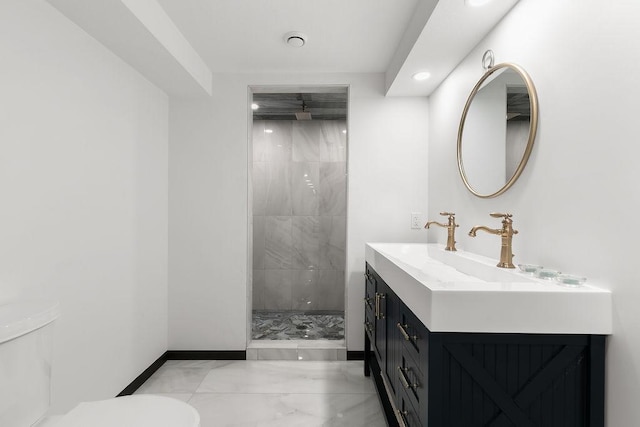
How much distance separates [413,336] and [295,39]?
181cm

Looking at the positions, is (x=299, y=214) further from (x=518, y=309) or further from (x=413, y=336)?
(x=518, y=309)

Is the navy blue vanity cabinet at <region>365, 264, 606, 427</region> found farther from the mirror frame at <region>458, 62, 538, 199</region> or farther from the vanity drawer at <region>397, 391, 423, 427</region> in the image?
the mirror frame at <region>458, 62, 538, 199</region>

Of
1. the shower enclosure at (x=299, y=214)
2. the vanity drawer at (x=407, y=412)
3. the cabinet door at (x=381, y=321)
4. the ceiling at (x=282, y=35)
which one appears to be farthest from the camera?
the shower enclosure at (x=299, y=214)

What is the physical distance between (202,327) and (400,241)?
1657 millimetres

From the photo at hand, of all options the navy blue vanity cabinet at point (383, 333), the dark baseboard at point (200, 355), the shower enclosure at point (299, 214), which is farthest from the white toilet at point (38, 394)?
the shower enclosure at point (299, 214)

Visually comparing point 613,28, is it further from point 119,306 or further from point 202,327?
point 202,327

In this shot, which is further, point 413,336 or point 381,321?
point 381,321

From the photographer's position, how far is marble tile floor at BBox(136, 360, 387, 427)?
1974 millimetres

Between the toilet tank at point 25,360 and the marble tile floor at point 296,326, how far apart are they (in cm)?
199

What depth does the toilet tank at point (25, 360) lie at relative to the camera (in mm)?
1079

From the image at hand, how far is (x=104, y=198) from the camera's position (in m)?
1.92

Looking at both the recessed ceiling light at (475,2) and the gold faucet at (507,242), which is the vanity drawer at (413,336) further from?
the recessed ceiling light at (475,2)

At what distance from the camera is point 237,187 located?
2717 millimetres

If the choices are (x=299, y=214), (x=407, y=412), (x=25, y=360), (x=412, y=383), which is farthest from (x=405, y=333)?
(x=299, y=214)
